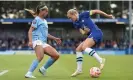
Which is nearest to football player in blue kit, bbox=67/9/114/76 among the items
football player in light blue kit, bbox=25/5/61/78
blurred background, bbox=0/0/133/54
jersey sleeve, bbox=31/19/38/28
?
football player in light blue kit, bbox=25/5/61/78

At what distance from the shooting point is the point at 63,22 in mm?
53188

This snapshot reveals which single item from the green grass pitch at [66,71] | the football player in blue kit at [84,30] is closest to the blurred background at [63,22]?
the green grass pitch at [66,71]

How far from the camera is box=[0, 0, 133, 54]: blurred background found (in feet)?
172

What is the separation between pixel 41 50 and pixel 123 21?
42.1m

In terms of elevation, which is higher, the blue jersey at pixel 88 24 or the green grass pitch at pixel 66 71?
the blue jersey at pixel 88 24

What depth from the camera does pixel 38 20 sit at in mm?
11812

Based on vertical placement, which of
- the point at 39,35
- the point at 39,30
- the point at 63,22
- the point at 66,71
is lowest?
the point at 63,22

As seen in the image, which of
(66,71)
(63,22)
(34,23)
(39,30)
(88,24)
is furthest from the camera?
(63,22)

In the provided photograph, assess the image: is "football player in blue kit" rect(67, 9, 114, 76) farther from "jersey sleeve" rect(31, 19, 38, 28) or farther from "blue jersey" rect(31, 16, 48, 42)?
"jersey sleeve" rect(31, 19, 38, 28)

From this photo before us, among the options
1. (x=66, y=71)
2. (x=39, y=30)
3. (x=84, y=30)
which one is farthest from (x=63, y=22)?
(x=39, y=30)

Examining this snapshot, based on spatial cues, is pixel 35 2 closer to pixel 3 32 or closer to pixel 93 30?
pixel 3 32

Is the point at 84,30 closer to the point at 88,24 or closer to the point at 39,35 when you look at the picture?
the point at 88,24

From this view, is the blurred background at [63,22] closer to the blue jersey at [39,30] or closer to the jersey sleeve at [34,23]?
the blue jersey at [39,30]

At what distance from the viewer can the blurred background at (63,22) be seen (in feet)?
172
